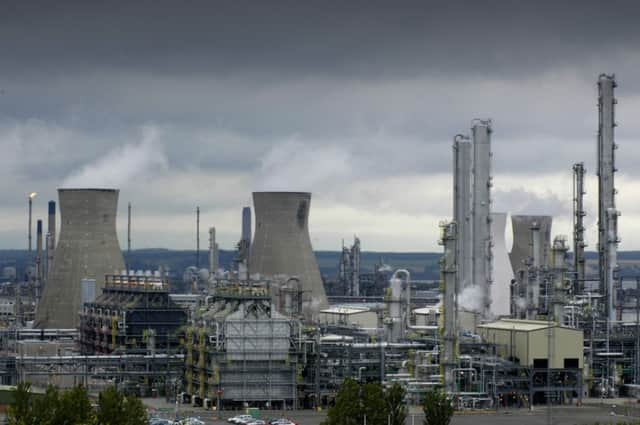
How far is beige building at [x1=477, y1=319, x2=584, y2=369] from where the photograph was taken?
173 ft

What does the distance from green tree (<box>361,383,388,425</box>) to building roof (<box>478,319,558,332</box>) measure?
51.1ft

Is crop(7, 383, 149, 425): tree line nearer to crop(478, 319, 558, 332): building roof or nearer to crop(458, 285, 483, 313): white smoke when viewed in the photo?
crop(478, 319, 558, 332): building roof

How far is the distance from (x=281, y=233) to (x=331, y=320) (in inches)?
223

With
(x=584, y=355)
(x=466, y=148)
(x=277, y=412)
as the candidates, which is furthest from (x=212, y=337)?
(x=466, y=148)

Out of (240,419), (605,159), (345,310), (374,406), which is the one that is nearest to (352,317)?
(345,310)

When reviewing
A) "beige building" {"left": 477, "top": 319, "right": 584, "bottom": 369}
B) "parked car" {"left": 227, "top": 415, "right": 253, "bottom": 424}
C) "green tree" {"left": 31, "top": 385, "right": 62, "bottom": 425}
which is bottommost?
"parked car" {"left": 227, "top": 415, "right": 253, "bottom": 424}

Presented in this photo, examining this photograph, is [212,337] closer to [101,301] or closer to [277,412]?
[277,412]

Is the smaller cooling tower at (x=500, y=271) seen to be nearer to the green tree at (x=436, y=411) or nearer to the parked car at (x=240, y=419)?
the parked car at (x=240, y=419)

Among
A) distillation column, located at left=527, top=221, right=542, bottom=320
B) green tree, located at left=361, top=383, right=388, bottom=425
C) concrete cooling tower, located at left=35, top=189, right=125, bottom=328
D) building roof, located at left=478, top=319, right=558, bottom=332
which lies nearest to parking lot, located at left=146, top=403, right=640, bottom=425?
building roof, located at left=478, top=319, right=558, bottom=332

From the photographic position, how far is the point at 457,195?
65625 mm

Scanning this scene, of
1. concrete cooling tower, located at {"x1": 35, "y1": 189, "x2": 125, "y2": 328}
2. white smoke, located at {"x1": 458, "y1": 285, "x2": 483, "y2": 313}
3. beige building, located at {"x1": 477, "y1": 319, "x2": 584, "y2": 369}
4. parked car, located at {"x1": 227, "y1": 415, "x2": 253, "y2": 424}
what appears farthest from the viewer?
concrete cooling tower, located at {"x1": 35, "y1": 189, "x2": 125, "y2": 328}

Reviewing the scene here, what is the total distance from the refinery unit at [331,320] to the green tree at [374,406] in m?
11.7

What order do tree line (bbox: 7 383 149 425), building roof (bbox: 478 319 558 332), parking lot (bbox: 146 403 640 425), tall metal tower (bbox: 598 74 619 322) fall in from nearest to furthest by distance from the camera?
tree line (bbox: 7 383 149 425) → parking lot (bbox: 146 403 640 425) → building roof (bbox: 478 319 558 332) → tall metal tower (bbox: 598 74 619 322)

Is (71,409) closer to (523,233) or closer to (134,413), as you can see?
(134,413)
